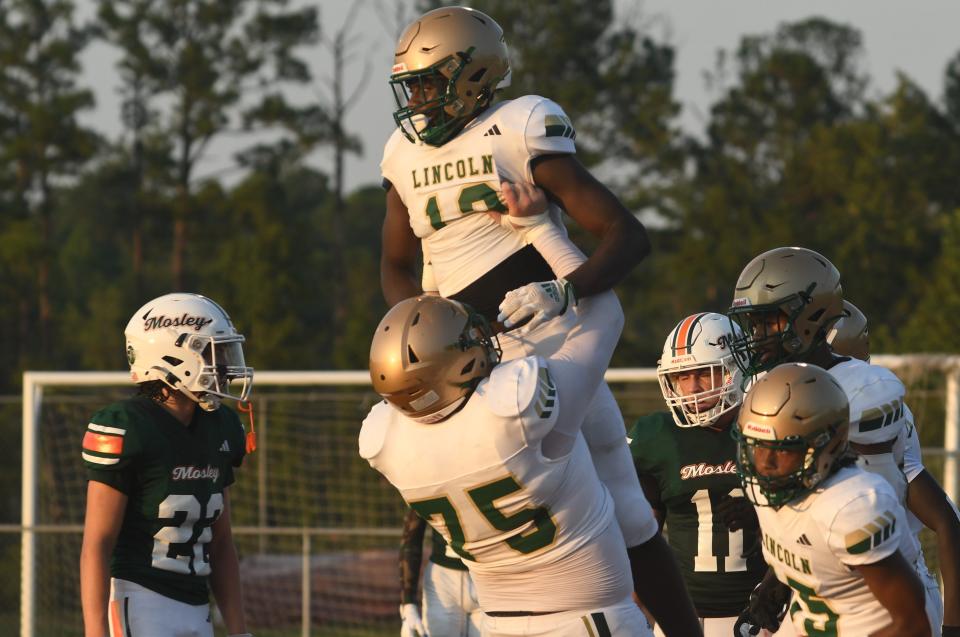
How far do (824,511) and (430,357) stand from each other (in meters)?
1.23

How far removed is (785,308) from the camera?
17.9 ft

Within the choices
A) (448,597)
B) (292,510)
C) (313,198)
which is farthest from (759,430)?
(313,198)

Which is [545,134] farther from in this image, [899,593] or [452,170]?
[899,593]

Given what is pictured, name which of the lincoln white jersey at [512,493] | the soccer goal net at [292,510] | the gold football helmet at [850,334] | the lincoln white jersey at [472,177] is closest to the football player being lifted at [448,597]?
the gold football helmet at [850,334]

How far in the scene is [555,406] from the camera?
4375 mm

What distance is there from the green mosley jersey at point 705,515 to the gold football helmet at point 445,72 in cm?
196

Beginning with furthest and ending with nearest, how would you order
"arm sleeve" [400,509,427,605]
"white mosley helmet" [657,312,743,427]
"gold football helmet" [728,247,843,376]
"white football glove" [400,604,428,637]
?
"arm sleeve" [400,509,427,605]
"white mosley helmet" [657,312,743,427]
"white football glove" [400,604,428,637]
"gold football helmet" [728,247,843,376]

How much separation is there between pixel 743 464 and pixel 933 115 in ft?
125

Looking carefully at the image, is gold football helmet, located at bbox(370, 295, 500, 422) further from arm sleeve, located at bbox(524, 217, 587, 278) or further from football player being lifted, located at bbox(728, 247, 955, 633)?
football player being lifted, located at bbox(728, 247, 955, 633)

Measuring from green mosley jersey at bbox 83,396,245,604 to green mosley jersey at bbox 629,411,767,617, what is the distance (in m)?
1.98

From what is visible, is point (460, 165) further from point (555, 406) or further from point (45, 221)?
point (45, 221)

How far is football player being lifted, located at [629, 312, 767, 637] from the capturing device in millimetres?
6090

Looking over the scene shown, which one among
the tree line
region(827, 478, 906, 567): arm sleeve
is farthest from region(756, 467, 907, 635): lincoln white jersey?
the tree line

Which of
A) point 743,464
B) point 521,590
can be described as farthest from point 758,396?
point 521,590
